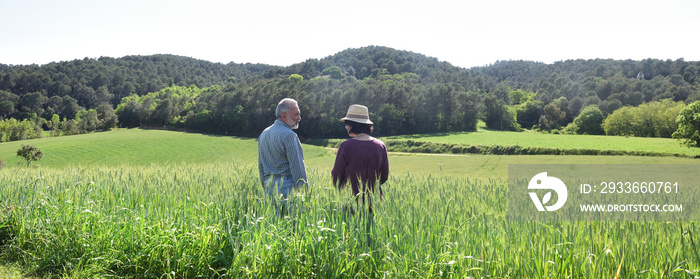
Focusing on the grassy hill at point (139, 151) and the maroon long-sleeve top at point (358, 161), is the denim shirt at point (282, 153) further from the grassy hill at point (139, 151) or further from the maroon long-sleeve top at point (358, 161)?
the grassy hill at point (139, 151)

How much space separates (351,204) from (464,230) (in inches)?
42.9

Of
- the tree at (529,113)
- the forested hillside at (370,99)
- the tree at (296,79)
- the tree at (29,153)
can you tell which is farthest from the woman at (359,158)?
the tree at (529,113)

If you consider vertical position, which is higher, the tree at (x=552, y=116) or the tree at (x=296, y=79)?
the tree at (x=296, y=79)

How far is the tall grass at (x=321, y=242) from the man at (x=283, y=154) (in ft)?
0.90

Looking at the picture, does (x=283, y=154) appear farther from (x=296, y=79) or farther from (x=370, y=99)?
(x=296, y=79)

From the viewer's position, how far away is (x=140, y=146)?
6569cm

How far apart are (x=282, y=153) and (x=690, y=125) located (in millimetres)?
68777

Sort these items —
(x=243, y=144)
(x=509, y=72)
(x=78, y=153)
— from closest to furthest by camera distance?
(x=78, y=153) → (x=243, y=144) → (x=509, y=72)

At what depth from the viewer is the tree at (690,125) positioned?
179ft

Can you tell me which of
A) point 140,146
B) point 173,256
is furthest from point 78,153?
point 173,256

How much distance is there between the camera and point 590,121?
342 ft

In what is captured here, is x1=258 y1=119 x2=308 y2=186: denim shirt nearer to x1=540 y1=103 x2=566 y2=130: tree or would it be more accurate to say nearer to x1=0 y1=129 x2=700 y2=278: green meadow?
x1=0 y1=129 x2=700 y2=278: green meadow

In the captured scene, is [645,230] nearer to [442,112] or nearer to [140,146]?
[140,146]

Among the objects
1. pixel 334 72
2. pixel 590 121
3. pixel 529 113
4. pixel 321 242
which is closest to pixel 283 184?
pixel 321 242
